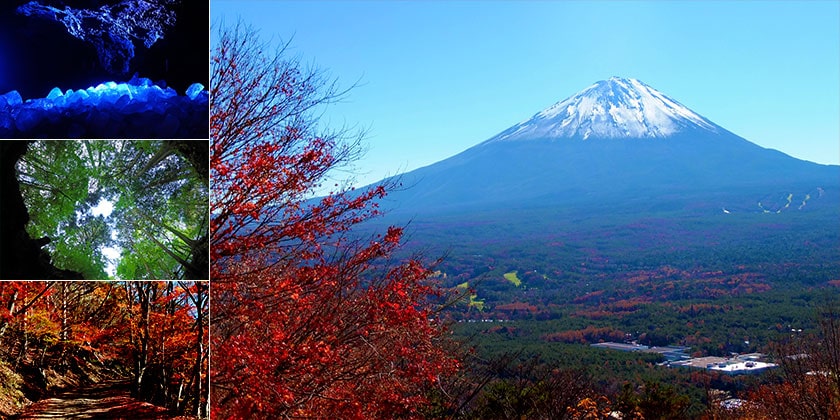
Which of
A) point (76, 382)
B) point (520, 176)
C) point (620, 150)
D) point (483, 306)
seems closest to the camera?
point (76, 382)

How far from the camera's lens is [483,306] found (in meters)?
34.0

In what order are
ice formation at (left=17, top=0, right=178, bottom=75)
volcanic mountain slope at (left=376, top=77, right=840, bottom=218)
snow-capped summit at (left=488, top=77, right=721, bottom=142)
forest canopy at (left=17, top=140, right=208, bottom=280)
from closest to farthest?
1. forest canopy at (left=17, top=140, right=208, bottom=280)
2. ice formation at (left=17, top=0, right=178, bottom=75)
3. volcanic mountain slope at (left=376, top=77, right=840, bottom=218)
4. snow-capped summit at (left=488, top=77, right=721, bottom=142)

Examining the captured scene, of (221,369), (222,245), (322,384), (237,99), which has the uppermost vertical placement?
(237,99)

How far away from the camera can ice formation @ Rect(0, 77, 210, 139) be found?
9.23 feet

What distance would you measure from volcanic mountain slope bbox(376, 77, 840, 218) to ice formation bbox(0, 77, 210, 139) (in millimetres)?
61880

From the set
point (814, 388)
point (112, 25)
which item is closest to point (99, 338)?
point (112, 25)

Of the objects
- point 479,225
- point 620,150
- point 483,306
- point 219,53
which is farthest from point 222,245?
point 620,150

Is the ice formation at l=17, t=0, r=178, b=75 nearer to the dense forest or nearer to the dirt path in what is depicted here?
the dense forest

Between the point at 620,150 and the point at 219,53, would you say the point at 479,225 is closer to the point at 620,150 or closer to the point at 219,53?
the point at 620,150

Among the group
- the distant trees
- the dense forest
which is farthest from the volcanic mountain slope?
the dense forest

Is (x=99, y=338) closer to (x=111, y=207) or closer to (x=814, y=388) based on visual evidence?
(x=111, y=207)

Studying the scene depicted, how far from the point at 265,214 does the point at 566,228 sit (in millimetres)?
54464

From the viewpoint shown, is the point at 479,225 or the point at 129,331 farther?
the point at 479,225

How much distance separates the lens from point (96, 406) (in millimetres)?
2861
